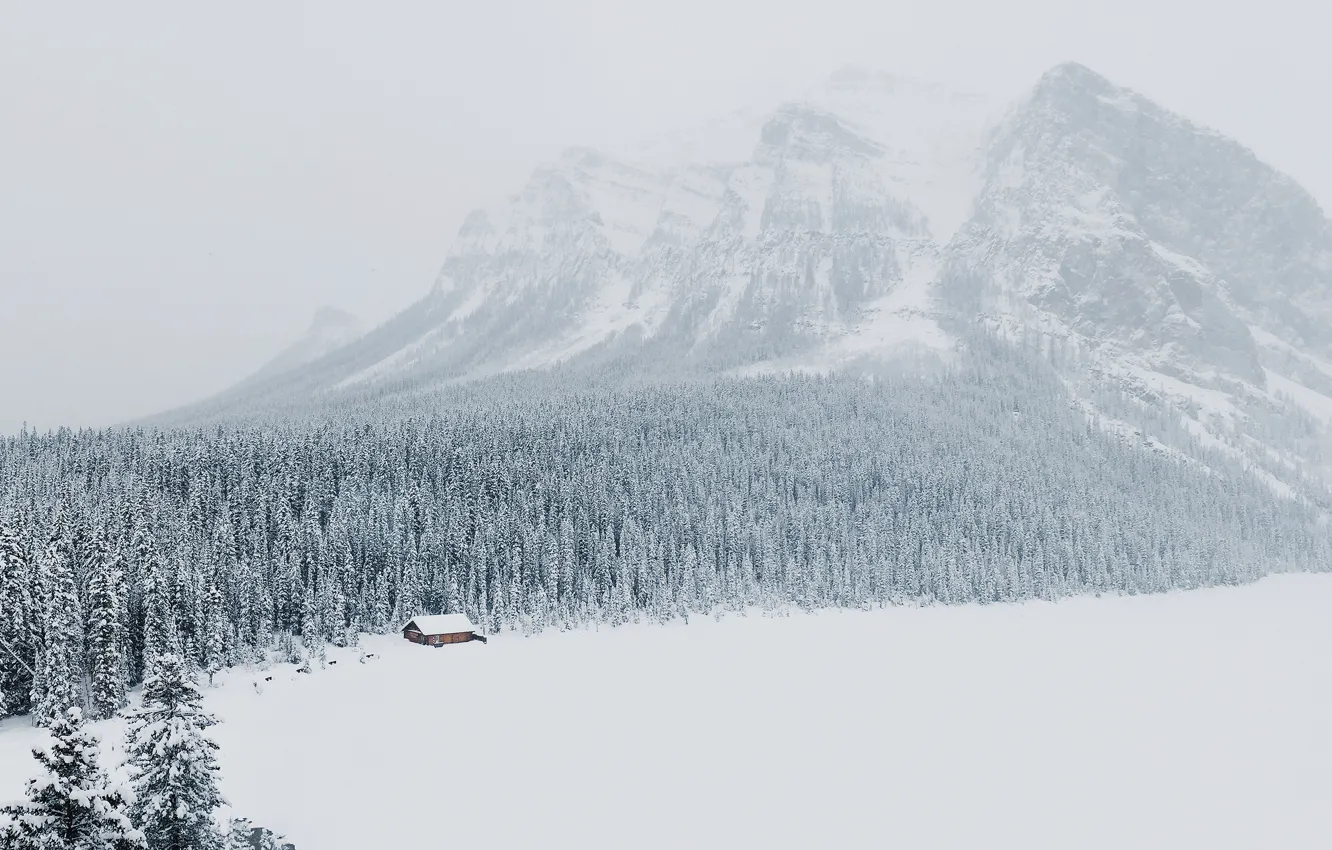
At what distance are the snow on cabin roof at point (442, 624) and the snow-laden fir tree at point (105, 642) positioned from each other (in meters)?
28.0

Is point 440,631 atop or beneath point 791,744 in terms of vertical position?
beneath

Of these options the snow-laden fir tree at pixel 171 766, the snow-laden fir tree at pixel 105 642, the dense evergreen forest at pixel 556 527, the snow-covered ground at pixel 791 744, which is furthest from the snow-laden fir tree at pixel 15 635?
the snow-laden fir tree at pixel 171 766

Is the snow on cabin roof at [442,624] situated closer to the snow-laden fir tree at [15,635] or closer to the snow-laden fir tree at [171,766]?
the snow-laden fir tree at [15,635]

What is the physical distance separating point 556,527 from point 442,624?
2782cm

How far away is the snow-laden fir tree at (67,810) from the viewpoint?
63.6 ft

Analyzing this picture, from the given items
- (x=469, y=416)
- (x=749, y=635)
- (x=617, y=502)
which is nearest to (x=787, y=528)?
(x=617, y=502)

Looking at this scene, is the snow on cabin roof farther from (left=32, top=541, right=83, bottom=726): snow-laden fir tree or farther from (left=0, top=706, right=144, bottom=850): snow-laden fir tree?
(left=0, top=706, right=144, bottom=850): snow-laden fir tree

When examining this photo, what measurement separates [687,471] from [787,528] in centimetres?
1806

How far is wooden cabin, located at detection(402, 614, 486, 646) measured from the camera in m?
89.7

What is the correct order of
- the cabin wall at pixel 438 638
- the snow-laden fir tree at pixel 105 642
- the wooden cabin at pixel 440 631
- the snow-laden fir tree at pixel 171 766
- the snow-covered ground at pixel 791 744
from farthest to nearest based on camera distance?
the wooden cabin at pixel 440 631 < the cabin wall at pixel 438 638 < the snow-laden fir tree at pixel 105 642 < the snow-covered ground at pixel 791 744 < the snow-laden fir tree at pixel 171 766

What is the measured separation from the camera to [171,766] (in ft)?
80.8

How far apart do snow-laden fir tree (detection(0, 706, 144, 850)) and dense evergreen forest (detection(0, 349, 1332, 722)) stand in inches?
1733

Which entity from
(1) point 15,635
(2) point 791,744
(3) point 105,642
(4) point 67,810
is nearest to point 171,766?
(4) point 67,810

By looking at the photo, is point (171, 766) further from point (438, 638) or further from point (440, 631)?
point (438, 638)
